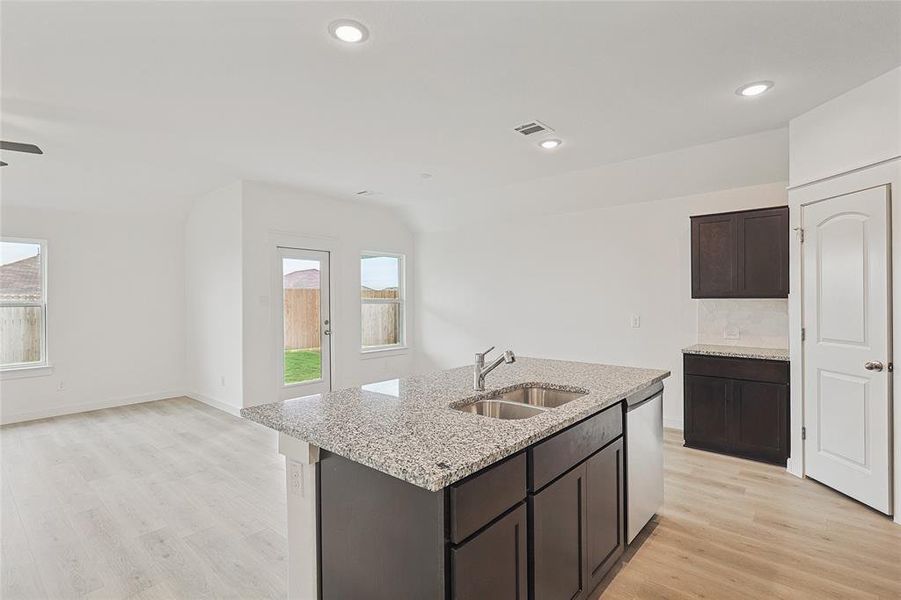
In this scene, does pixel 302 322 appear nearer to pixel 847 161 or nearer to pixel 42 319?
pixel 42 319

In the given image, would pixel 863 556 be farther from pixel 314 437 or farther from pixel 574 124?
pixel 574 124

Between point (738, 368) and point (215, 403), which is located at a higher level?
point (738, 368)

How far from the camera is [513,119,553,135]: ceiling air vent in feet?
11.2

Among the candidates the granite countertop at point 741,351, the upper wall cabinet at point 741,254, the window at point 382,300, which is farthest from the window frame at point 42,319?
the upper wall cabinet at point 741,254

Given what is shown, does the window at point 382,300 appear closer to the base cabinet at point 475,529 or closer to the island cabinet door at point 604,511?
the island cabinet door at point 604,511

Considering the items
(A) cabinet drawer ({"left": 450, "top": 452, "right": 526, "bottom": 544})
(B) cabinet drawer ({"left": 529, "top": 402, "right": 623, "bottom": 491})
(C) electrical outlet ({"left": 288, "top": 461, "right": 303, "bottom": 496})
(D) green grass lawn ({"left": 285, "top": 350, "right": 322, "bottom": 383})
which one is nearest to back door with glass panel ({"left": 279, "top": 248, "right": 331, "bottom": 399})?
(D) green grass lawn ({"left": 285, "top": 350, "right": 322, "bottom": 383})

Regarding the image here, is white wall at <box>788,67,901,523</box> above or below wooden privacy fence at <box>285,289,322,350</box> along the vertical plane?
above

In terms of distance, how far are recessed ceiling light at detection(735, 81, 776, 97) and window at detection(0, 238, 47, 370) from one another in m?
7.01

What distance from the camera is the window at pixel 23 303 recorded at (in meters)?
5.09

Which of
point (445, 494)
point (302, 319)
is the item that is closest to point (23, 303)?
point (302, 319)

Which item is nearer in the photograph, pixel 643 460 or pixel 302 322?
pixel 643 460

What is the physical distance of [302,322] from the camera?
5.77m

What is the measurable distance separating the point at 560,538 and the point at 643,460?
995mm

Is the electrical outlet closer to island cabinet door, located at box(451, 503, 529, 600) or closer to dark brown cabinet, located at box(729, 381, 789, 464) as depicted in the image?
island cabinet door, located at box(451, 503, 529, 600)
